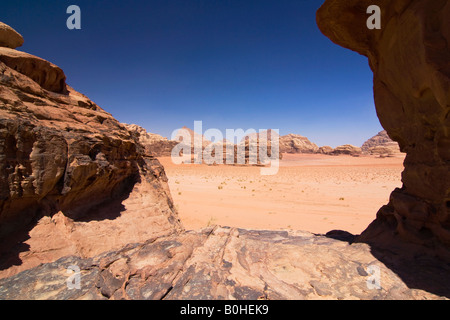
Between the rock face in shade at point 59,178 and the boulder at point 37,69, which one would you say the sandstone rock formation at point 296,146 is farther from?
the boulder at point 37,69

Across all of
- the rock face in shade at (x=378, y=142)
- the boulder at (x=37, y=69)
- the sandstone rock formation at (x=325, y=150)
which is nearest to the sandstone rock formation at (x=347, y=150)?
the sandstone rock formation at (x=325, y=150)

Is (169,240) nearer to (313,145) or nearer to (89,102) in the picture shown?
(89,102)

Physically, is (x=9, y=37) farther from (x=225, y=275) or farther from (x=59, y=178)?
(x=225, y=275)

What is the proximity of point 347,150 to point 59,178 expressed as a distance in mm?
73875

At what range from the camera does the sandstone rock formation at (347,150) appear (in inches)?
2506

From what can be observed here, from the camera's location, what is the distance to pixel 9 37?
5.16 m

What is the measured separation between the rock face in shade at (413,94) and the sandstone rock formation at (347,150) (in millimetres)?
68656

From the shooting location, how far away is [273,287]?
2443 millimetres

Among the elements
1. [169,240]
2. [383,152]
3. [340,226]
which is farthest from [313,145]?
[169,240]

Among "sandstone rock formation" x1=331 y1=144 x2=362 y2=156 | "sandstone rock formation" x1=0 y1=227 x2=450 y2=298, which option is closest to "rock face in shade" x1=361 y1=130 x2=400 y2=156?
"sandstone rock formation" x1=331 y1=144 x2=362 y2=156

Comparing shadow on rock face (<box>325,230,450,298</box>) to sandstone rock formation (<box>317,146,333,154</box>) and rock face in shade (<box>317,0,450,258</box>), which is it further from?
sandstone rock formation (<box>317,146,333,154</box>)

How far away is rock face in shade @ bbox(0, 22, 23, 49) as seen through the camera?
500 cm

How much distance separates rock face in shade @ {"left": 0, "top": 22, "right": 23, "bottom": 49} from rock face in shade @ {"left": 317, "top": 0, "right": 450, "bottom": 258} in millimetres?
7177

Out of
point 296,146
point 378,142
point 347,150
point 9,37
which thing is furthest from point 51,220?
point 378,142
